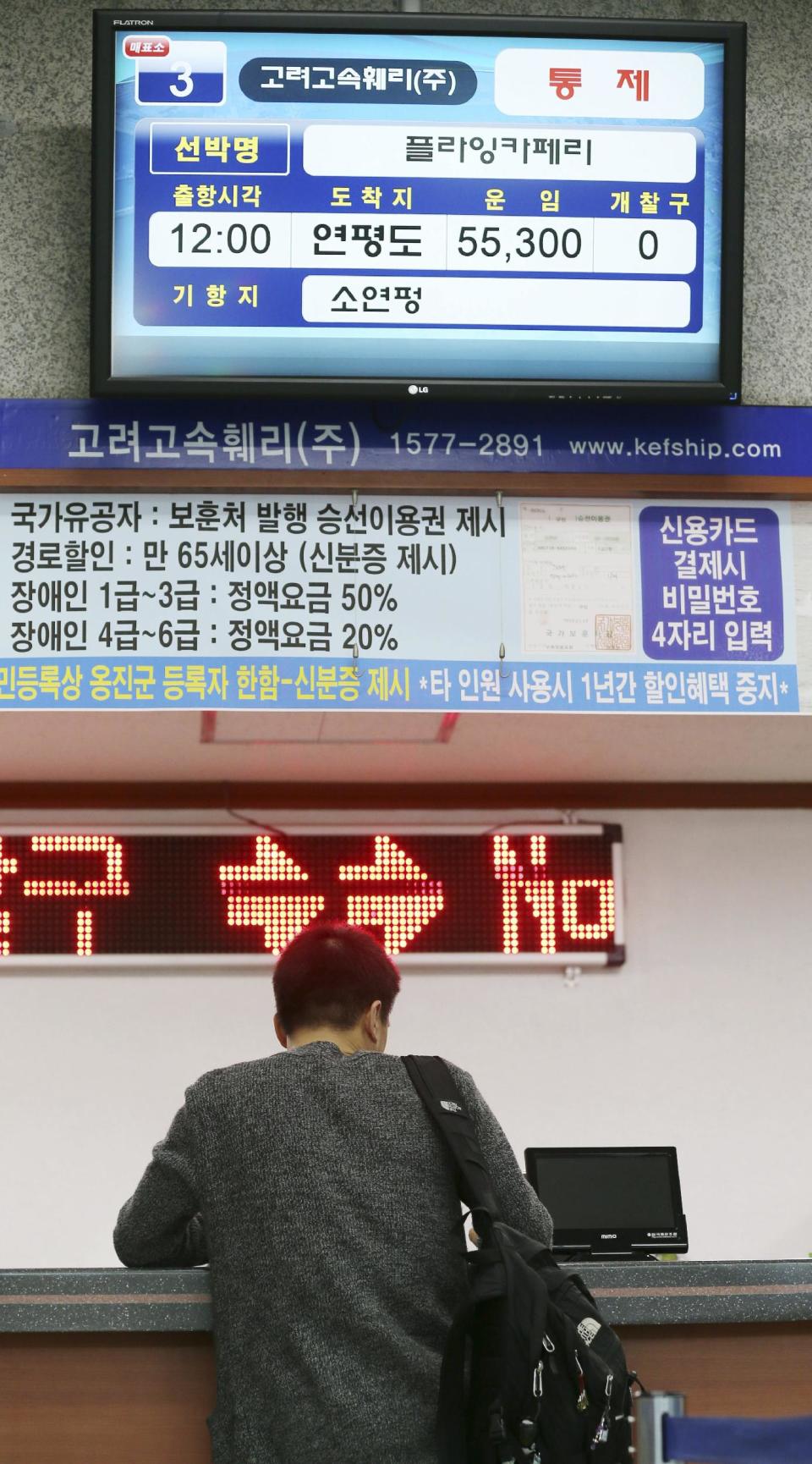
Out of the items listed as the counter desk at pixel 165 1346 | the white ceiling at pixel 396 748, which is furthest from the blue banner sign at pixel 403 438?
the counter desk at pixel 165 1346

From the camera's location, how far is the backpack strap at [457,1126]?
191cm

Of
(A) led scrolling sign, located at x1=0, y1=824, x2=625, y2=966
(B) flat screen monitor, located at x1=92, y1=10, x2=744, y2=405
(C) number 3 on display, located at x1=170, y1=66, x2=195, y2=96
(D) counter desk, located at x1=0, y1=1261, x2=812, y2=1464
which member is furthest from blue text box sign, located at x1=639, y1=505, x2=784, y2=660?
(D) counter desk, located at x1=0, y1=1261, x2=812, y2=1464

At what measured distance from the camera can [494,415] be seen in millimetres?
3262

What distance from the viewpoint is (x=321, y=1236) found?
1886 mm

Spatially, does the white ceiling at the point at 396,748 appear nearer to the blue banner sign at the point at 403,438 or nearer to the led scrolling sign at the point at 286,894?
the led scrolling sign at the point at 286,894

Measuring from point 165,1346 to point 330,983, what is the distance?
54 cm

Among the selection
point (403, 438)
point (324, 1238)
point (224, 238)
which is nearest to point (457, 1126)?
point (324, 1238)

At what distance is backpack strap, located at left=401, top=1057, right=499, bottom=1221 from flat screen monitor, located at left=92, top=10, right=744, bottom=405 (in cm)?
156

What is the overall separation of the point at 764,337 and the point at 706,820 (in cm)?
120

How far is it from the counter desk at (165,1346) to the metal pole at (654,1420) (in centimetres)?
64

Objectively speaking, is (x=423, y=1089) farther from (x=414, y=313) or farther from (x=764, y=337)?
(x=764, y=337)

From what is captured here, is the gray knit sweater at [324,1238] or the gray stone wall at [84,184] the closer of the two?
the gray knit sweater at [324,1238]

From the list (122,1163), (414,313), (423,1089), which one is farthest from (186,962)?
(423,1089)

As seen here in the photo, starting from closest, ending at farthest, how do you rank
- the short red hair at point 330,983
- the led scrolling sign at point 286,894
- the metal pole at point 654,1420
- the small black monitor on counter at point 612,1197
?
the metal pole at point 654,1420 → the short red hair at point 330,983 → the small black monitor on counter at point 612,1197 → the led scrolling sign at point 286,894
